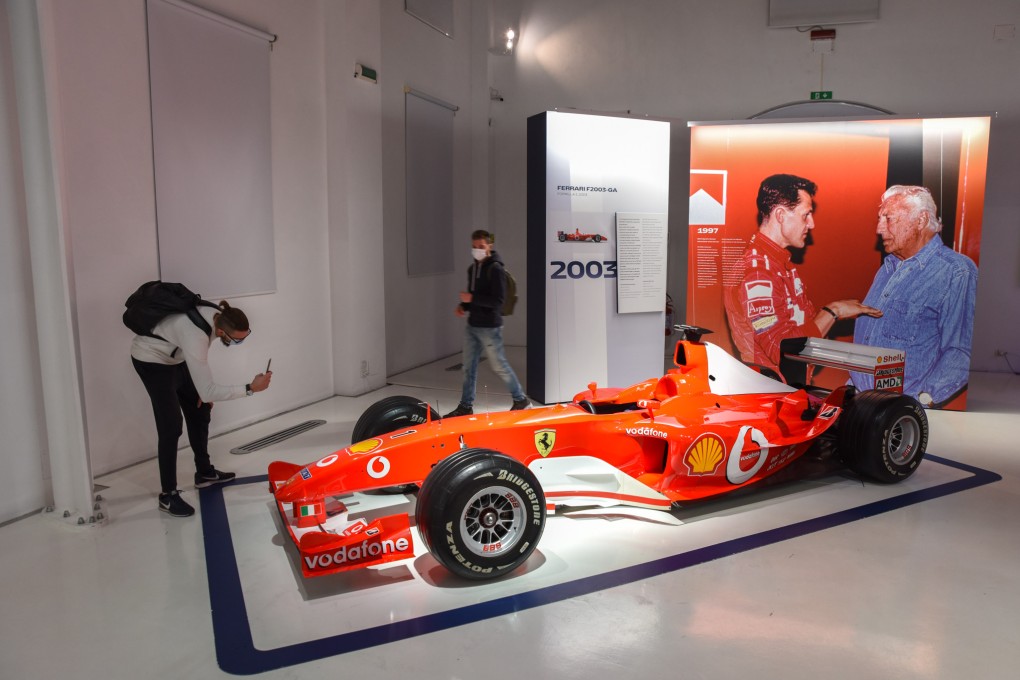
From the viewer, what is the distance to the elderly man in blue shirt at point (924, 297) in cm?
732

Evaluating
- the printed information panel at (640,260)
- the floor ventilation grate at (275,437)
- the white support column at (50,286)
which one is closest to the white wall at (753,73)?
the printed information panel at (640,260)

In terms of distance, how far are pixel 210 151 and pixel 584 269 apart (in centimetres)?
351

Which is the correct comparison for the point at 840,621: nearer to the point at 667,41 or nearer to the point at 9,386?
the point at 9,386

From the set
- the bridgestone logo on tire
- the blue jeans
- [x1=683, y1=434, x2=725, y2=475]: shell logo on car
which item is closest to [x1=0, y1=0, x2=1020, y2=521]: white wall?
the blue jeans

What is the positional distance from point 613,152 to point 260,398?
409 centimetres

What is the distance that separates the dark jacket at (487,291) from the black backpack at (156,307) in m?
2.58

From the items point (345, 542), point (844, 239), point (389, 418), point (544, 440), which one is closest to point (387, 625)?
point (345, 542)

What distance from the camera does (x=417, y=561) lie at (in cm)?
400

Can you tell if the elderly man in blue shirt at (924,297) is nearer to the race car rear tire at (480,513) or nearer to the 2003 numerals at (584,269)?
the 2003 numerals at (584,269)

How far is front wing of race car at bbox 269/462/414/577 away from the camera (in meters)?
3.57

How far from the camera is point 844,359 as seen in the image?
5445 mm

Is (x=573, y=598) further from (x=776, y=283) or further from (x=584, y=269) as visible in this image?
(x=776, y=283)

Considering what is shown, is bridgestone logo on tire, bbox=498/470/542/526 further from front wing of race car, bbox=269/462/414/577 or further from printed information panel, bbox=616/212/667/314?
printed information panel, bbox=616/212/667/314

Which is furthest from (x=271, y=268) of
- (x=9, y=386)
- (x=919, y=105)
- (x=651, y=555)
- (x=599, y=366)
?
(x=919, y=105)
